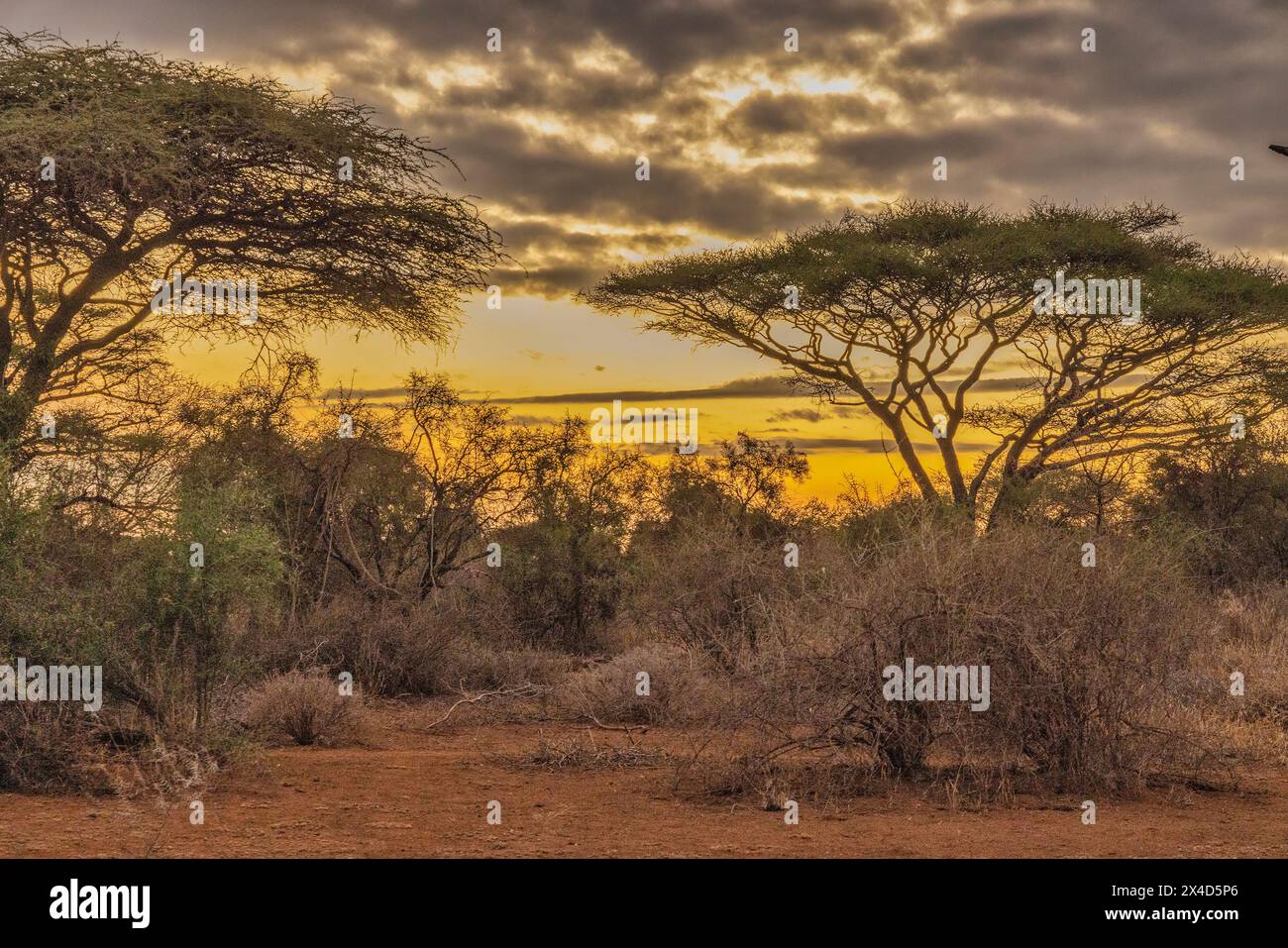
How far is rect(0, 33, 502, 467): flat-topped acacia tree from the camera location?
11.7m

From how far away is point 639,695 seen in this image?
12273 millimetres

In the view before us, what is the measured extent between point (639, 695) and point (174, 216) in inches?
250

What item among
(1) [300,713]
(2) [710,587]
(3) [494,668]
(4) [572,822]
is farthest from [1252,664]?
(1) [300,713]

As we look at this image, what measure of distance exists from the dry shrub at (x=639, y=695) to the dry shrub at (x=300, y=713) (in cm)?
217

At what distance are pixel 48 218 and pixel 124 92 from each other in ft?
4.54

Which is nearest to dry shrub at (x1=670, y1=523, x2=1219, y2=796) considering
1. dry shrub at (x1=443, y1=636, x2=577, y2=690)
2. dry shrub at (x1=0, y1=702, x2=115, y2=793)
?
dry shrub at (x1=0, y1=702, x2=115, y2=793)

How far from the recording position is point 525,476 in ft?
59.8

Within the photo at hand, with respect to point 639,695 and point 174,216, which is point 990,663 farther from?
point 174,216

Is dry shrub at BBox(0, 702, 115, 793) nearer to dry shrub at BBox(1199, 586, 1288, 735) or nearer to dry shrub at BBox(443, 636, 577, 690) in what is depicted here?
dry shrub at BBox(443, 636, 577, 690)

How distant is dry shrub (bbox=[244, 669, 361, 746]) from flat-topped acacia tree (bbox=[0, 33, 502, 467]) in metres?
2.79

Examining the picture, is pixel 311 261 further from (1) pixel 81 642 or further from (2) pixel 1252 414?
(2) pixel 1252 414
